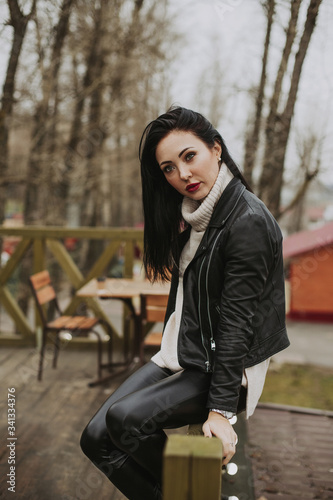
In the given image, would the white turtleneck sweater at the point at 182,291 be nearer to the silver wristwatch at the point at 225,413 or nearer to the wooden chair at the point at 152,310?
the silver wristwatch at the point at 225,413

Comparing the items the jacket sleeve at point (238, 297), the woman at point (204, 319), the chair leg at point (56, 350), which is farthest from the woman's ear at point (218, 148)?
the chair leg at point (56, 350)

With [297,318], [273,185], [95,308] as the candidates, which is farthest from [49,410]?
[297,318]

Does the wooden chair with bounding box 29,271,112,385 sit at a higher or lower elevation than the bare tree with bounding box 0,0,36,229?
lower

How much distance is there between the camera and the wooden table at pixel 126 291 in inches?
158

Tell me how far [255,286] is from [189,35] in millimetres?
11693

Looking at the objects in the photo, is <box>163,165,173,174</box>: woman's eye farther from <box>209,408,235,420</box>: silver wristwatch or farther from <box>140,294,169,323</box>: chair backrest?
<box>140,294,169,323</box>: chair backrest

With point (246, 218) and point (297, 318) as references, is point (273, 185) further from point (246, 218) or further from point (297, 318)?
point (297, 318)

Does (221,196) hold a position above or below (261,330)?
above

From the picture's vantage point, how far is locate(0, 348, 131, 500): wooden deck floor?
2646 mm

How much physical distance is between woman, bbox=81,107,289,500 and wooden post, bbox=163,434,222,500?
19.4 inches

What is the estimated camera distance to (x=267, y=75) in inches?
244

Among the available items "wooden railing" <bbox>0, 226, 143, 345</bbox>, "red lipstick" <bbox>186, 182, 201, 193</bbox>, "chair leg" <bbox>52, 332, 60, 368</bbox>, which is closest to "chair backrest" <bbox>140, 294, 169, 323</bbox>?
"wooden railing" <bbox>0, 226, 143, 345</bbox>

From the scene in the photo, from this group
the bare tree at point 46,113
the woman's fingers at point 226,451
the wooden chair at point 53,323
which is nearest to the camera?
the woman's fingers at point 226,451

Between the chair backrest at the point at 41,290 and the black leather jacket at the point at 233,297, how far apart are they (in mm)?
2768
